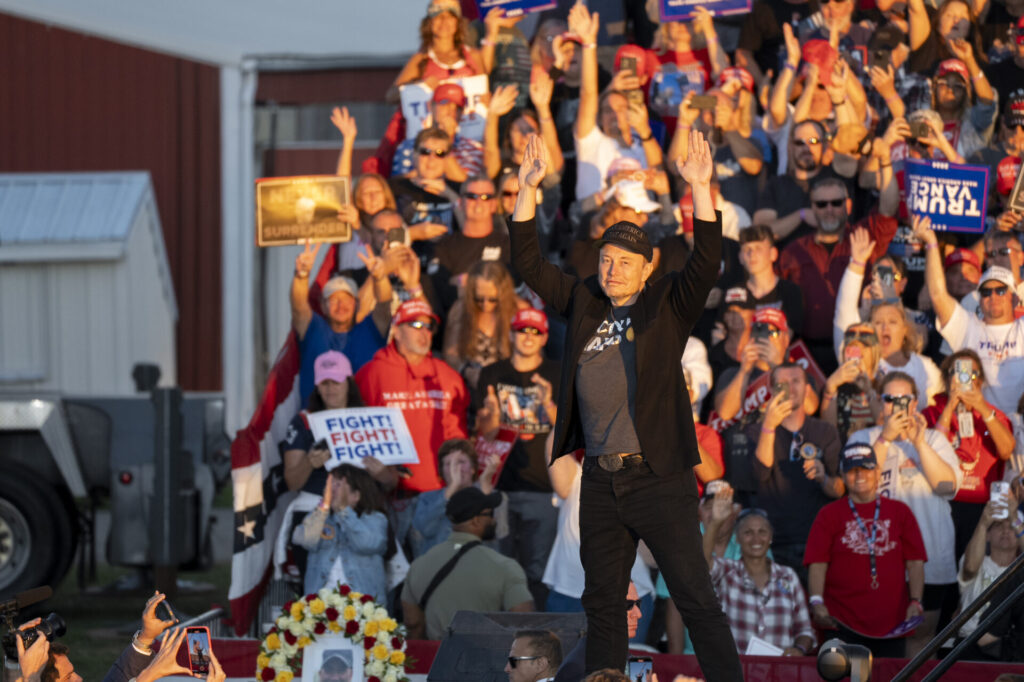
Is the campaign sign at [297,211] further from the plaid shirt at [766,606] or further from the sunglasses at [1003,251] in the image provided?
the sunglasses at [1003,251]

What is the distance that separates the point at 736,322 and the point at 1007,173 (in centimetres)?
216

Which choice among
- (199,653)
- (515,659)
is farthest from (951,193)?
(199,653)

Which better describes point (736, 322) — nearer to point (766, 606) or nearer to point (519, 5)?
point (766, 606)

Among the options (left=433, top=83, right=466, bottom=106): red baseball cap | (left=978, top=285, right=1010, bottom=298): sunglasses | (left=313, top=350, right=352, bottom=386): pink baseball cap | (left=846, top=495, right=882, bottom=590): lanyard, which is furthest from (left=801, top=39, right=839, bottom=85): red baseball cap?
(left=313, top=350, right=352, bottom=386): pink baseball cap

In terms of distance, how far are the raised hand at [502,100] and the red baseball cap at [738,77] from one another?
1.49 metres

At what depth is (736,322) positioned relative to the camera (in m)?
9.20

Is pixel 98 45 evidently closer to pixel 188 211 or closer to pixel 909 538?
pixel 188 211

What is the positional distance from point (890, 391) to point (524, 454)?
2081 millimetres

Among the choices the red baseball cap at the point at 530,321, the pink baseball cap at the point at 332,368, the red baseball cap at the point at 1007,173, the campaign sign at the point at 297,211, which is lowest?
the pink baseball cap at the point at 332,368

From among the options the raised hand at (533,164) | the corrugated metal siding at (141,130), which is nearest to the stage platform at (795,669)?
the raised hand at (533,164)

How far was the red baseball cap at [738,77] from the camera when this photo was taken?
10.7m

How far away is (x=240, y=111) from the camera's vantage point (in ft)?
66.3

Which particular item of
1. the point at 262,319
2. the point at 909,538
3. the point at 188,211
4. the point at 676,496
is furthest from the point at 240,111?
the point at 676,496

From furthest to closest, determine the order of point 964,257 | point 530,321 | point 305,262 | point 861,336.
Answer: point 305,262, point 964,257, point 530,321, point 861,336
